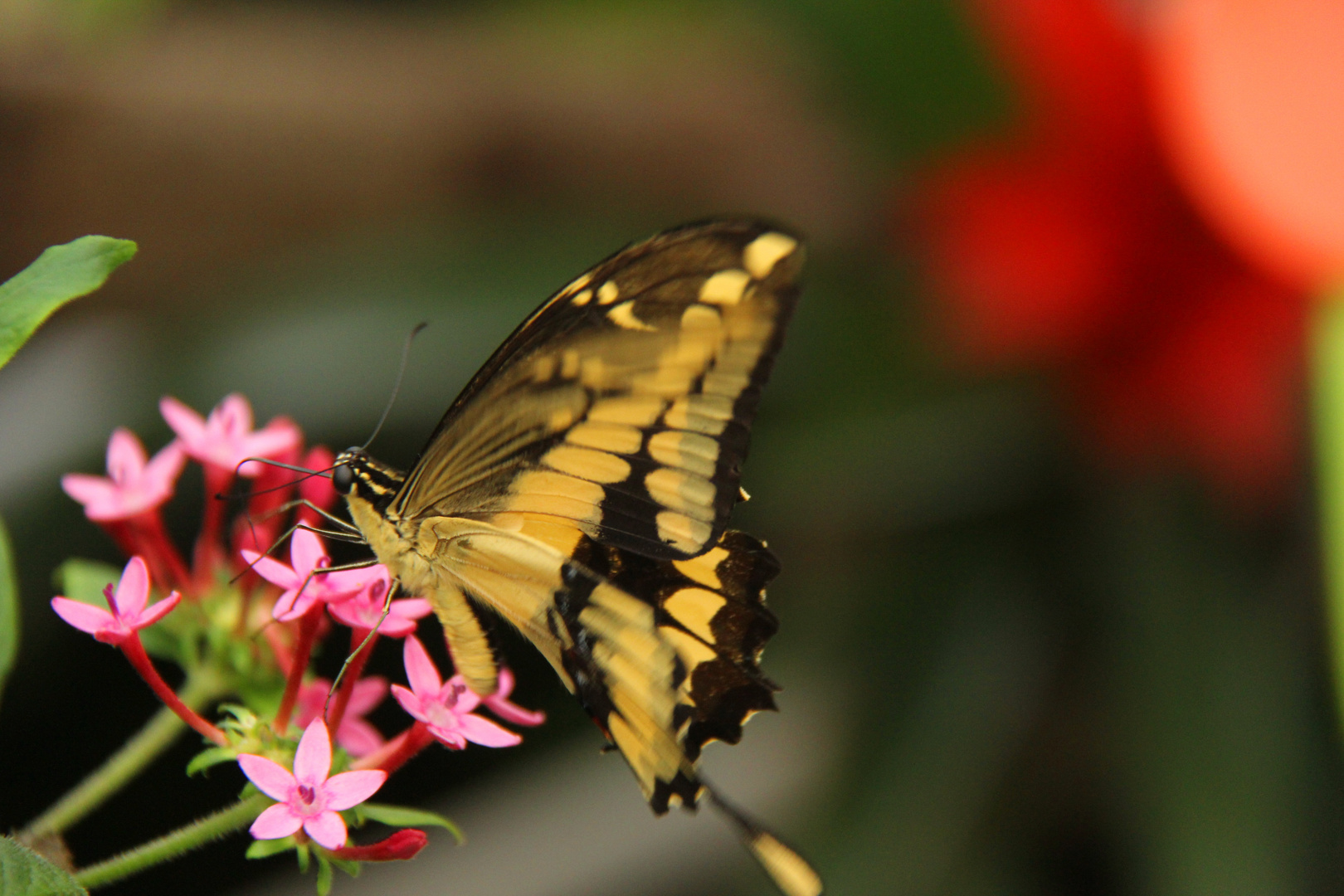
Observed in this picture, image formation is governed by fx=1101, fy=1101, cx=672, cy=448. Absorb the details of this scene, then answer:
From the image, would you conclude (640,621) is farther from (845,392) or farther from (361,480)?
(845,392)

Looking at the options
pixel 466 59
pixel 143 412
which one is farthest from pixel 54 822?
pixel 466 59

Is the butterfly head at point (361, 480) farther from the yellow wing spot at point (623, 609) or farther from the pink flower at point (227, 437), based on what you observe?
the yellow wing spot at point (623, 609)

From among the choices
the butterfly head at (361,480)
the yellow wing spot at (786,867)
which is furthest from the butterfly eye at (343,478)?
the yellow wing spot at (786,867)

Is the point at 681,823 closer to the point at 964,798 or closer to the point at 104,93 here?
the point at 964,798

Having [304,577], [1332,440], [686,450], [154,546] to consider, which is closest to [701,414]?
[686,450]

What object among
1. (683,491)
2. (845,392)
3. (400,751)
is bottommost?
(845,392)

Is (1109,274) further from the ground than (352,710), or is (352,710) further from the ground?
(1109,274)

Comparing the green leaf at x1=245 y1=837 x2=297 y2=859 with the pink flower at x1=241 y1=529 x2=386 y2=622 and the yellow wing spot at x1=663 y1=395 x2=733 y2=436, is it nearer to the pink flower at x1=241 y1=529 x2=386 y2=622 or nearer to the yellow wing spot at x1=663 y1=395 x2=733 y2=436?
the pink flower at x1=241 y1=529 x2=386 y2=622

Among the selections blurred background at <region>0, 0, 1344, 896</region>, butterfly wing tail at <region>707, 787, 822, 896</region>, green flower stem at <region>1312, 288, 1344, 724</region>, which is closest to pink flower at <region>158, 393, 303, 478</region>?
butterfly wing tail at <region>707, 787, 822, 896</region>
